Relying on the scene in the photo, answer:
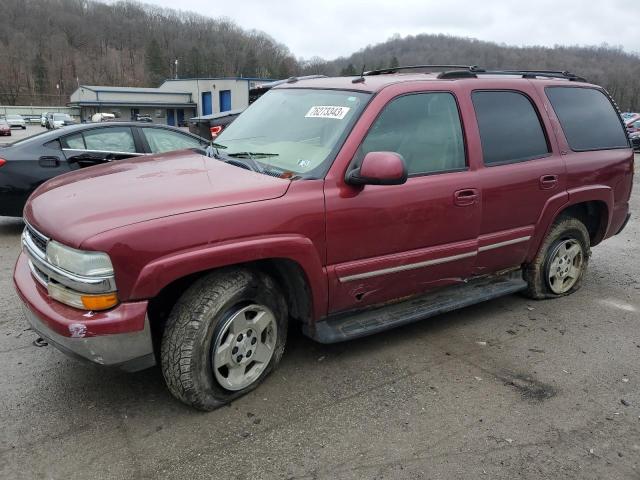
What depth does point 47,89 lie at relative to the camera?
11138 cm

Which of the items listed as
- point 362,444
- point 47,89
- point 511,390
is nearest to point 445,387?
point 511,390

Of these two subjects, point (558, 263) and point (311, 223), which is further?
point (558, 263)

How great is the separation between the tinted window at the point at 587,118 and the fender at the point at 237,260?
2.74 m

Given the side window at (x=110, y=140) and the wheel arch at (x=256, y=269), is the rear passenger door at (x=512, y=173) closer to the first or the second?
the wheel arch at (x=256, y=269)

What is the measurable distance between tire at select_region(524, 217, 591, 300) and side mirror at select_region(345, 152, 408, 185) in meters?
2.12

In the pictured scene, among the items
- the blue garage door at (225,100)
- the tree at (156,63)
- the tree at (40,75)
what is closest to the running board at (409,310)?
the blue garage door at (225,100)

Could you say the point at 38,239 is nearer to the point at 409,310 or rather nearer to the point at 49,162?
the point at 409,310

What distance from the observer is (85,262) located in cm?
253

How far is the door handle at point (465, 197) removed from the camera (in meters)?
3.68

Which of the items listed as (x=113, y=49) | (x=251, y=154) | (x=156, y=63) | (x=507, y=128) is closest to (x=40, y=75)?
(x=156, y=63)

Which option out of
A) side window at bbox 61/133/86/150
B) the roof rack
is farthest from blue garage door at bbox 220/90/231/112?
the roof rack

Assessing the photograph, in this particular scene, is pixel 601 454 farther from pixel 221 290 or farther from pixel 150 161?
pixel 150 161

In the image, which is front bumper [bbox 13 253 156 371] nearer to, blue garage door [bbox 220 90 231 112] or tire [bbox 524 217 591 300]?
tire [bbox 524 217 591 300]

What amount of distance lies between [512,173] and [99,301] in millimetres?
3023
